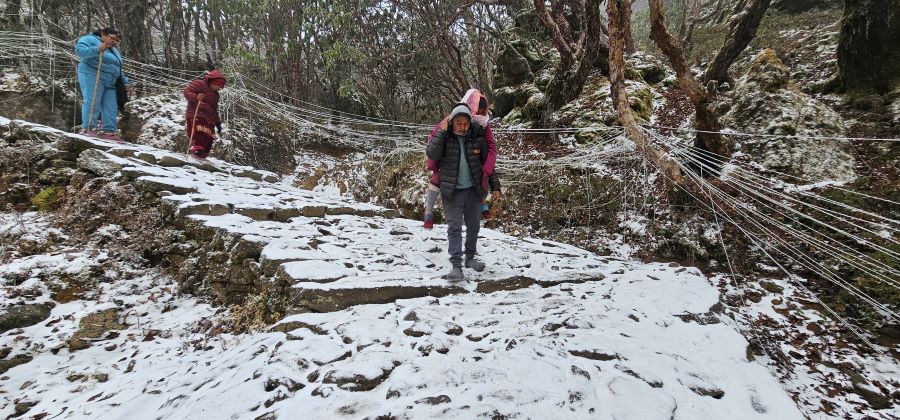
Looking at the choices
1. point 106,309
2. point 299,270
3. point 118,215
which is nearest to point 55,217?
point 118,215

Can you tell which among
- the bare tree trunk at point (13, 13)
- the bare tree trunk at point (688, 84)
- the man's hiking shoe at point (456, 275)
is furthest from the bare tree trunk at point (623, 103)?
the bare tree trunk at point (13, 13)

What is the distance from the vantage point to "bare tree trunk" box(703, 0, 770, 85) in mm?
5762

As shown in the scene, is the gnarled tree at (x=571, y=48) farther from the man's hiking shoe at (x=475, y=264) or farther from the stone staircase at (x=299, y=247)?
the man's hiking shoe at (x=475, y=264)

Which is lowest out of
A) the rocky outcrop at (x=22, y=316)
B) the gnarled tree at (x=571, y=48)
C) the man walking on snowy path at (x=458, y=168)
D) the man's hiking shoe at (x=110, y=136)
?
the rocky outcrop at (x=22, y=316)

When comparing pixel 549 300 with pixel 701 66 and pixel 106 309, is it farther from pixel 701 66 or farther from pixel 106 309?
pixel 701 66

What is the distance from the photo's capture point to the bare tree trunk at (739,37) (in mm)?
5762

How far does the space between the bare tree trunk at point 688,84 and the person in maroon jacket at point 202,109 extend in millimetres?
6410

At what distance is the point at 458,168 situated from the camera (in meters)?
3.38

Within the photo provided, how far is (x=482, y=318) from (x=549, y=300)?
73 cm

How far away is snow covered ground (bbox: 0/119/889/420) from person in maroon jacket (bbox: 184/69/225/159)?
7.36ft

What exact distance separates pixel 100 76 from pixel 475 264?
6.62 meters

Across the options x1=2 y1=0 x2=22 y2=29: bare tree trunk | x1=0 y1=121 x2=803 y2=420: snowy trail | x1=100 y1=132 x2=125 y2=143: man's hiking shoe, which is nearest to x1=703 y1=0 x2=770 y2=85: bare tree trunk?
x1=0 y1=121 x2=803 y2=420: snowy trail

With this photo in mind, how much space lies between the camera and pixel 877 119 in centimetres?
505

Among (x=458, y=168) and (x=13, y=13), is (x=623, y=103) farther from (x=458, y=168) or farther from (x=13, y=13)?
(x=13, y=13)
